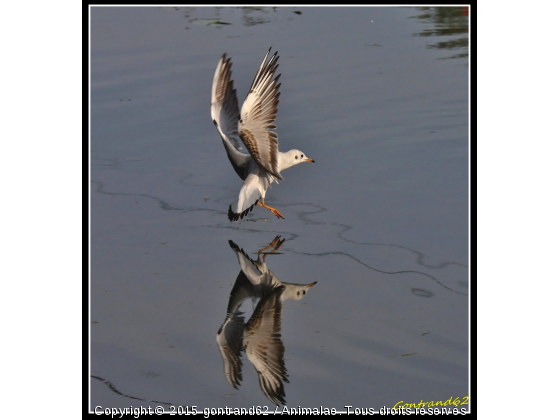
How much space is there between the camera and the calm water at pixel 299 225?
4176 mm

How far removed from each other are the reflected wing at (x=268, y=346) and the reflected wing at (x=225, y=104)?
1928 millimetres

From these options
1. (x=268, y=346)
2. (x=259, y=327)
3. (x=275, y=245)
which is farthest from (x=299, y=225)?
(x=268, y=346)

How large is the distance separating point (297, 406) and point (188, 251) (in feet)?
6.24

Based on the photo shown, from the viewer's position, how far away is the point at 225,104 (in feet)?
21.1

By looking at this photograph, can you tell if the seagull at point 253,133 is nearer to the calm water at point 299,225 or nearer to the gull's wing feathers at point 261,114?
the gull's wing feathers at point 261,114

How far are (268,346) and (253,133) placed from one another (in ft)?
6.18

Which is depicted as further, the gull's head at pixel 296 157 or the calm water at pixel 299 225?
the gull's head at pixel 296 157

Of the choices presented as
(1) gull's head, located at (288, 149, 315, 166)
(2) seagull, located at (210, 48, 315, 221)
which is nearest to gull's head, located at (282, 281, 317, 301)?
(2) seagull, located at (210, 48, 315, 221)

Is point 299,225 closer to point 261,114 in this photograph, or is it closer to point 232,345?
point 261,114

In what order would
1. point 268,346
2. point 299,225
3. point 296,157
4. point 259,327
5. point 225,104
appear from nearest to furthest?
point 268,346 < point 259,327 < point 299,225 < point 296,157 < point 225,104

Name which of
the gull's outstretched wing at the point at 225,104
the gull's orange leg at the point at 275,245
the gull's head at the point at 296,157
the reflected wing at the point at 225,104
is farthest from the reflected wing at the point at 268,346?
the reflected wing at the point at 225,104

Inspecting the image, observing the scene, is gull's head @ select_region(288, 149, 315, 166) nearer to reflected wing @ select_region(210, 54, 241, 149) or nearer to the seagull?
the seagull
